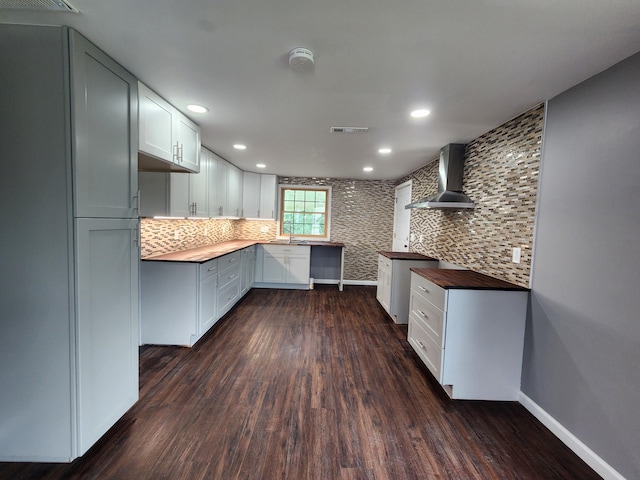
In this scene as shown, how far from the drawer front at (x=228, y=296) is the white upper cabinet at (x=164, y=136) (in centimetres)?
164

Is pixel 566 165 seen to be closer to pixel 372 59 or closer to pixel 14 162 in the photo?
pixel 372 59

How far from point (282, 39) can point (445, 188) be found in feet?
7.78

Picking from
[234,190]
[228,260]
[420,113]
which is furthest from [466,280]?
[234,190]

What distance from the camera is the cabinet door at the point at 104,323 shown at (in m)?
1.38

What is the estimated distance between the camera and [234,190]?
467 cm

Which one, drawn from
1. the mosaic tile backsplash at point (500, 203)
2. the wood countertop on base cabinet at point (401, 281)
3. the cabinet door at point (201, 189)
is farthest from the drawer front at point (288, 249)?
the mosaic tile backsplash at point (500, 203)

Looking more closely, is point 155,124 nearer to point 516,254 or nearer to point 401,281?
point 516,254

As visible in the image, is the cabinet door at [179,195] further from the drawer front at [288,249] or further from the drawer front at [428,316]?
the drawer front at [428,316]

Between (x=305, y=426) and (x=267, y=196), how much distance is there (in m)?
4.19

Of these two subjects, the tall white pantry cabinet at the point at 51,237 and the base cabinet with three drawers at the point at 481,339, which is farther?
the base cabinet with three drawers at the point at 481,339

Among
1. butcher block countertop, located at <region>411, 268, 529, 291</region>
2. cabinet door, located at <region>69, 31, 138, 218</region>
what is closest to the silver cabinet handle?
cabinet door, located at <region>69, 31, 138, 218</region>

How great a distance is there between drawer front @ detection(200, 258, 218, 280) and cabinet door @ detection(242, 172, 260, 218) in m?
2.10

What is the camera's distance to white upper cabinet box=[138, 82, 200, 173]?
1857 mm

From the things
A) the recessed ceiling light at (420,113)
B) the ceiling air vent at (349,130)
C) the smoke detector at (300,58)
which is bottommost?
the smoke detector at (300,58)
